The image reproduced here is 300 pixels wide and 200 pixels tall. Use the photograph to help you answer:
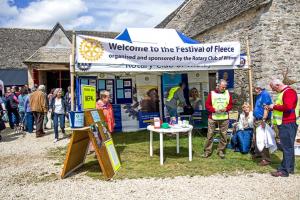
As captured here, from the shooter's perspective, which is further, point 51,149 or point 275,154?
point 51,149

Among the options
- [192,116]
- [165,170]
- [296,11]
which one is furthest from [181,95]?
[296,11]

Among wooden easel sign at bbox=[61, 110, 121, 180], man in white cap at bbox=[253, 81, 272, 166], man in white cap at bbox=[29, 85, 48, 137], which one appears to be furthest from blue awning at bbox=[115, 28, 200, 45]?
man in white cap at bbox=[29, 85, 48, 137]

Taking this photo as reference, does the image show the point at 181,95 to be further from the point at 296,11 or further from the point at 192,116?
the point at 296,11

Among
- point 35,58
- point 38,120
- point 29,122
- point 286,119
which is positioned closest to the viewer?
point 286,119

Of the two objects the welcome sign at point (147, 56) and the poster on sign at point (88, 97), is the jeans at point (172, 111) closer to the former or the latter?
the welcome sign at point (147, 56)

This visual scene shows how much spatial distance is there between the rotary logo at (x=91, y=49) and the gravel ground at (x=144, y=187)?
252cm

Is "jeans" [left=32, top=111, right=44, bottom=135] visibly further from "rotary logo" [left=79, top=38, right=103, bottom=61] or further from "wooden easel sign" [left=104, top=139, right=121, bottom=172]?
"wooden easel sign" [left=104, top=139, right=121, bottom=172]

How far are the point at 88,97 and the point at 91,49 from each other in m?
1.42

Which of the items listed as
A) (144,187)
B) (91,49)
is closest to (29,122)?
(91,49)

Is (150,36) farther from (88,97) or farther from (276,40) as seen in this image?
(276,40)

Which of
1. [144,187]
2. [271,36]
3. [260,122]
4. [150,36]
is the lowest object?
[144,187]

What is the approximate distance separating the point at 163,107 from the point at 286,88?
512 centimetres

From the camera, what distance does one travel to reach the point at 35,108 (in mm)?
10234

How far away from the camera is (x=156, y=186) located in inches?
199
